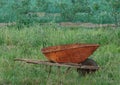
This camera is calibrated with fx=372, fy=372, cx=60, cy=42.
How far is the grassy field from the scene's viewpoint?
22.3 feet

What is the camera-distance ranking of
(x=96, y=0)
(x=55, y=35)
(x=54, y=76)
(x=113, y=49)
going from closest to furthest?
(x=54, y=76) < (x=113, y=49) < (x=55, y=35) < (x=96, y=0)

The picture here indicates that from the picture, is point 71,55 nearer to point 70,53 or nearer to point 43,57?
point 70,53

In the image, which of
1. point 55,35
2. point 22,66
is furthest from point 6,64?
point 55,35

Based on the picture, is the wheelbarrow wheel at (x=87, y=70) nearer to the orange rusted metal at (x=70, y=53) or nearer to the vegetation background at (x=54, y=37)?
the vegetation background at (x=54, y=37)

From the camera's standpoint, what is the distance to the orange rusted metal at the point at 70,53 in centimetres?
643

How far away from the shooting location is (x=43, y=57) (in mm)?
8250

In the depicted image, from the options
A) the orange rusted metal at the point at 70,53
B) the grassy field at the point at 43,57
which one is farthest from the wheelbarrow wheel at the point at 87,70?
the orange rusted metal at the point at 70,53

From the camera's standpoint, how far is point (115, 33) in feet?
32.9

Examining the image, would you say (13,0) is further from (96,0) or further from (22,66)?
(22,66)

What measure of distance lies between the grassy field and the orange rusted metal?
1.24 feet

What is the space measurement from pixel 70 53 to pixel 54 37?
10.3ft

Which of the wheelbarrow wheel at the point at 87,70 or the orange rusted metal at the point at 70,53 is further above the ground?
the orange rusted metal at the point at 70,53

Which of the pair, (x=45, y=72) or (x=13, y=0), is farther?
(x=13, y=0)

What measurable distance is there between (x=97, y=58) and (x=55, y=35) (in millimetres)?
2010
